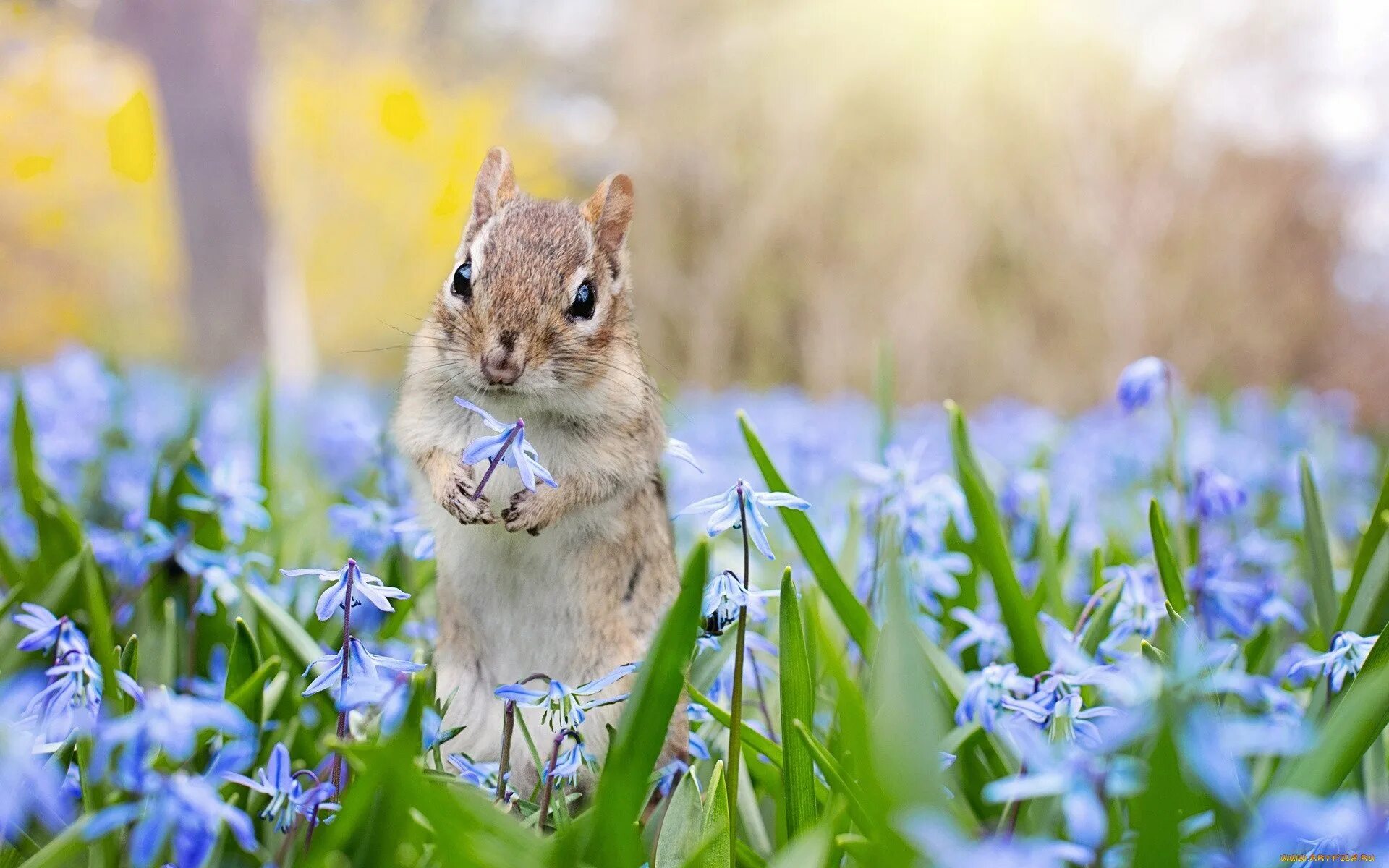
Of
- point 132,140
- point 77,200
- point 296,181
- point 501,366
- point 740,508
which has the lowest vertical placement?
point 740,508

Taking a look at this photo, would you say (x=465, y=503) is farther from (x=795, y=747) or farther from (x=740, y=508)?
(x=795, y=747)

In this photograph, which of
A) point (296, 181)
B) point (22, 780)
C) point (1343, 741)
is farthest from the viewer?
point (296, 181)

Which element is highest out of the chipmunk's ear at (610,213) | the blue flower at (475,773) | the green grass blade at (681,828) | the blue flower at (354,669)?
the chipmunk's ear at (610,213)

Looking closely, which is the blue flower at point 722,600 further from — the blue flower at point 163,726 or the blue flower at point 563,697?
the blue flower at point 163,726

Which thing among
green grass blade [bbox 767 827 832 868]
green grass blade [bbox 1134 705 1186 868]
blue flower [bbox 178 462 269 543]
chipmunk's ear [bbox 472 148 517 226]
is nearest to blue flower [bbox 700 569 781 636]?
green grass blade [bbox 767 827 832 868]

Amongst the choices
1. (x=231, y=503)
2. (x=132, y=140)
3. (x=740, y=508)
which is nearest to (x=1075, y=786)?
(x=740, y=508)

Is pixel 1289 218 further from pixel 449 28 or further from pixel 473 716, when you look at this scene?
pixel 449 28

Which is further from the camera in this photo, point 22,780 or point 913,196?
point 913,196

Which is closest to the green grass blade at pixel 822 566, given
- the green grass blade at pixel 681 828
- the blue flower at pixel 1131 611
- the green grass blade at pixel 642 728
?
the blue flower at pixel 1131 611
